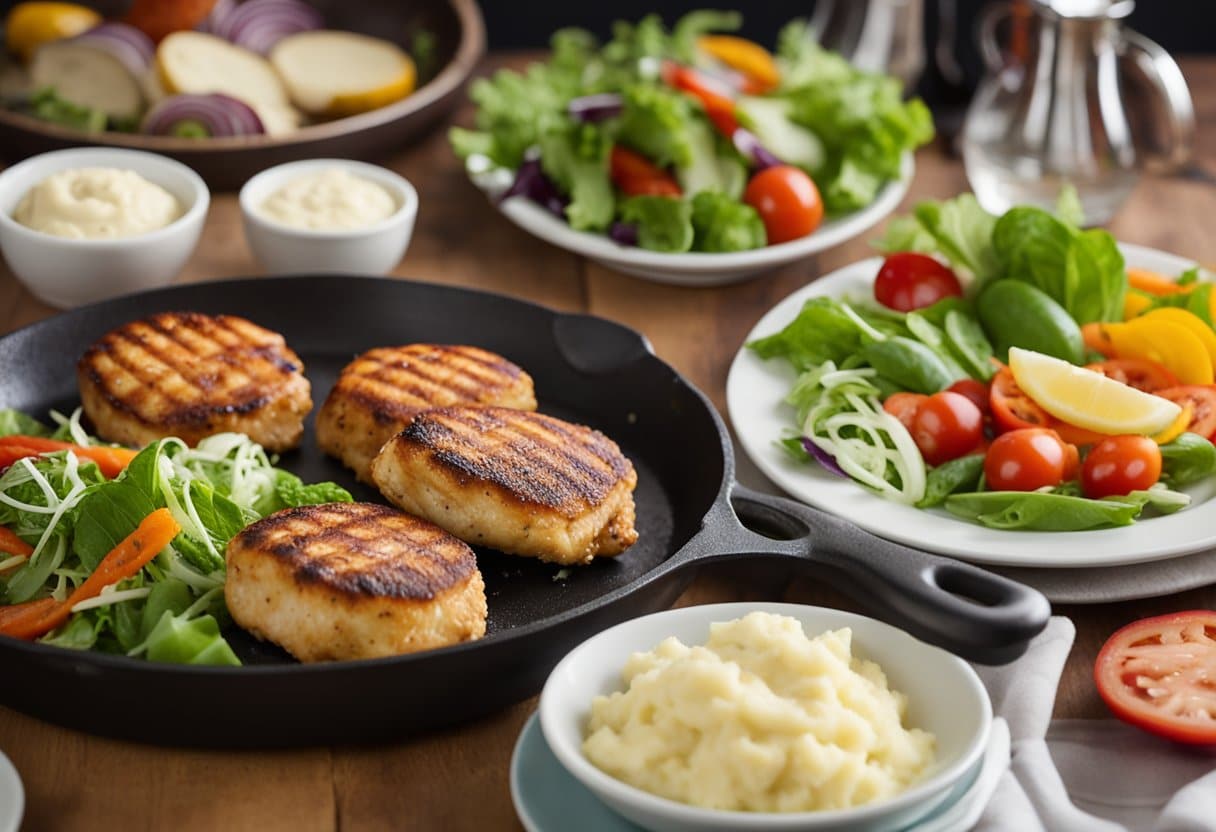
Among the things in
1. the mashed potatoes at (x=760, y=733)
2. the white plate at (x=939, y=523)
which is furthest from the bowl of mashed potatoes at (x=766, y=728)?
the white plate at (x=939, y=523)

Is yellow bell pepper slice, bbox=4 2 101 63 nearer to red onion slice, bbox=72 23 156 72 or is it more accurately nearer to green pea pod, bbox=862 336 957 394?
red onion slice, bbox=72 23 156 72

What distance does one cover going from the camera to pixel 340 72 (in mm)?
5910

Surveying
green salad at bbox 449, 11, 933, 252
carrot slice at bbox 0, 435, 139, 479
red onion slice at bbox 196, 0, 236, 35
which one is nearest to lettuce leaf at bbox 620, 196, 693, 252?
green salad at bbox 449, 11, 933, 252

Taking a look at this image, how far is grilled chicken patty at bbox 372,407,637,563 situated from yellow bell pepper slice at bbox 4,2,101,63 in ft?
11.3

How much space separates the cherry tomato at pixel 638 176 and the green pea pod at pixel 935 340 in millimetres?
1153

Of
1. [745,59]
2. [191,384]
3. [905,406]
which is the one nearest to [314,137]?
[191,384]

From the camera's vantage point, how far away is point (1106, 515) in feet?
11.0

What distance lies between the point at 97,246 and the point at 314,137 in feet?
3.63

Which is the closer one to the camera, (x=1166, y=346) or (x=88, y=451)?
(x=88, y=451)

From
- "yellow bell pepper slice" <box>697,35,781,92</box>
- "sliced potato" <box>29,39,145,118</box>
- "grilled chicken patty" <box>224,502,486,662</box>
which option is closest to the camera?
"grilled chicken patty" <box>224,502,486,662</box>

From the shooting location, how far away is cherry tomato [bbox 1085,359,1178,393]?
390cm

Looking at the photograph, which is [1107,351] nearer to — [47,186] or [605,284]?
[605,284]

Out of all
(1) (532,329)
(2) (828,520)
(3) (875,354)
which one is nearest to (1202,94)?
(3) (875,354)

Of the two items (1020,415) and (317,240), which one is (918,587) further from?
(317,240)
